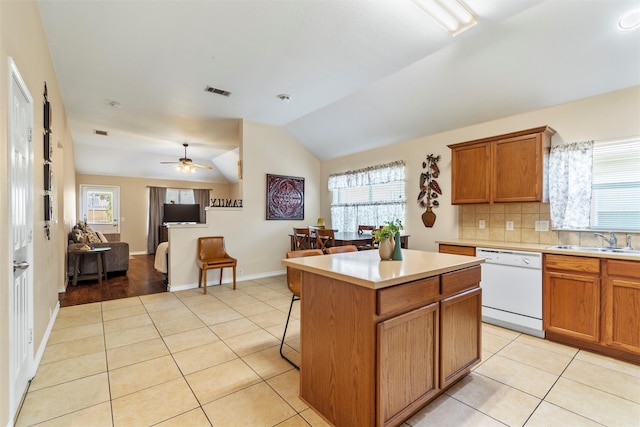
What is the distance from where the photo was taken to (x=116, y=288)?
15.2ft

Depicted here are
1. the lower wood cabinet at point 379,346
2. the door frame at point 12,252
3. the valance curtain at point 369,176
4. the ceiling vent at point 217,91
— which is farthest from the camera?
the valance curtain at point 369,176

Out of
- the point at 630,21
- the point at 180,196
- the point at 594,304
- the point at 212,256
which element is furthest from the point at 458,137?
the point at 180,196

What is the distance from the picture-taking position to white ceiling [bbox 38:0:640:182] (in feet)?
7.91

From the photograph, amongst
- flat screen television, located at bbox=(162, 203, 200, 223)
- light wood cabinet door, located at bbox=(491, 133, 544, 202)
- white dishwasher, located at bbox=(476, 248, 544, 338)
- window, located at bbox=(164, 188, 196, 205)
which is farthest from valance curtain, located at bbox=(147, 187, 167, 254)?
light wood cabinet door, located at bbox=(491, 133, 544, 202)

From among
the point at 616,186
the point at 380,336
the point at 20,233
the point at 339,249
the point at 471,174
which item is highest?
the point at 471,174

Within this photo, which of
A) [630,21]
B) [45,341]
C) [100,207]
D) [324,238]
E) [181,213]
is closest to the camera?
[630,21]

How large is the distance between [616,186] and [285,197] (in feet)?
15.2

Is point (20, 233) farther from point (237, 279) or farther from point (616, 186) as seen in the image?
point (616, 186)

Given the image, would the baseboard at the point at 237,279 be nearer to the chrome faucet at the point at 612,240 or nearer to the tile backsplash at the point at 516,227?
the tile backsplash at the point at 516,227

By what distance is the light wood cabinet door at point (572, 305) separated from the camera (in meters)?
2.50

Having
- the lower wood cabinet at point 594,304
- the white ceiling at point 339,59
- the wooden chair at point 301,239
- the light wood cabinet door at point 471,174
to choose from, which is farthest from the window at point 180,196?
the lower wood cabinet at point 594,304

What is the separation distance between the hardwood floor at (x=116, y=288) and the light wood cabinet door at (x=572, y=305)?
4.95 m

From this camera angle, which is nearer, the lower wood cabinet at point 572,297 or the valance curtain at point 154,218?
the lower wood cabinet at point 572,297

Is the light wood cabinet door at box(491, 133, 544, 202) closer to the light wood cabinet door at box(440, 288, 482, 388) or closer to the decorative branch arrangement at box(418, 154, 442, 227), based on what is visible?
the decorative branch arrangement at box(418, 154, 442, 227)
